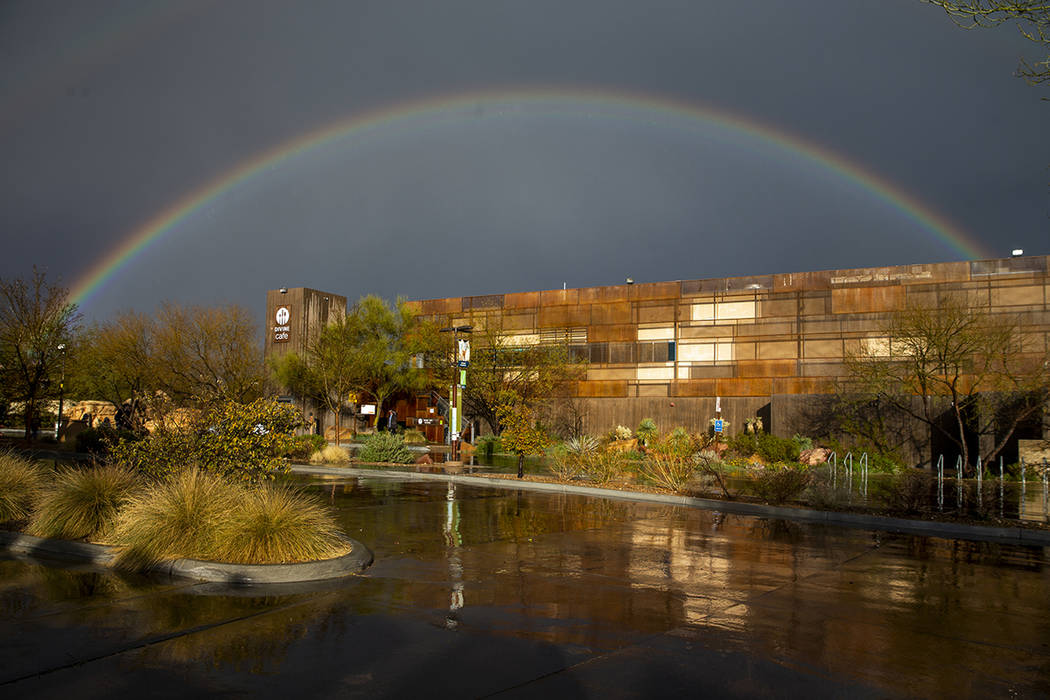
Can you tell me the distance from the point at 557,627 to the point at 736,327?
40.0 m

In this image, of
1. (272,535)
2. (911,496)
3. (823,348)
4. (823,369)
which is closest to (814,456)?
(823,369)

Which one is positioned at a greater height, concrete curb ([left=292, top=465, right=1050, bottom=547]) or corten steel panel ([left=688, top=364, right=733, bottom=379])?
corten steel panel ([left=688, top=364, right=733, bottom=379])

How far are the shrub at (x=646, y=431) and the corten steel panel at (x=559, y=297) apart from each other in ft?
31.1

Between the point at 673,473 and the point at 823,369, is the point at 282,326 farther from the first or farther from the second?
the point at 673,473

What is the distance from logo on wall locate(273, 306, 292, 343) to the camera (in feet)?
179

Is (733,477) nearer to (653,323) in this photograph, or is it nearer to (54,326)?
(653,323)

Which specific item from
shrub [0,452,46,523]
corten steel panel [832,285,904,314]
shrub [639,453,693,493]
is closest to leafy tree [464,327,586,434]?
corten steel panel [832,285,904,314]

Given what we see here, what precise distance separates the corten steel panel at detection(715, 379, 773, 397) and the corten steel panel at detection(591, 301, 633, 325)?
6979 millimetres

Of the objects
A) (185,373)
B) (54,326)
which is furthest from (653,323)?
(54,326)

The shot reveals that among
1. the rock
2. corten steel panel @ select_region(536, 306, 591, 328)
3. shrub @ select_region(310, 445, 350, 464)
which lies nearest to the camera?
shrub @ select_region(310, 445, 350, 464)

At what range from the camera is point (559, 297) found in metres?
49.9

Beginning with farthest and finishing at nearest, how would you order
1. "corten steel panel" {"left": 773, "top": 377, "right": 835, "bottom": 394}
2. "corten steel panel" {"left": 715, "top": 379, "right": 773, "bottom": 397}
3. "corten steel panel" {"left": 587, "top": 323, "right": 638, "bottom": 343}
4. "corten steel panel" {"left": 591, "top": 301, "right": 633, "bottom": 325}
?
"corten steel panel" {"left": 591, "top": 301, "right": 633, "bottom": 325}
"corten steel panel" {"left": 587, "top": 323, "right": 638, "bottom": 343}
"corten steel panel" {"left": 715, "top": 379, "right": 773, "bottom": 397}
"corten steel panel" {"left": 773, "top": 377, "right": 835, "bottom": 394}

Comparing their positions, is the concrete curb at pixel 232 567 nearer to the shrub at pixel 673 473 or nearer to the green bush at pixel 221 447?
the green bush at pixel 221 447

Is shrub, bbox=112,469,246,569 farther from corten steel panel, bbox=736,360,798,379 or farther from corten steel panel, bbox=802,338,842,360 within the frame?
corten steel panel, bbox=802,338,842,360
